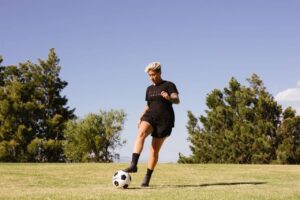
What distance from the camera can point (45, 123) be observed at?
195 ft

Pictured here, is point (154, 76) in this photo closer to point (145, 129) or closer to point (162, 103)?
point (162, 103)

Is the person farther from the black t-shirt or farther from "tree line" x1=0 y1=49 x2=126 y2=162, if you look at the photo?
"tree line" x1=0 y1=49 x2=126 y2=162

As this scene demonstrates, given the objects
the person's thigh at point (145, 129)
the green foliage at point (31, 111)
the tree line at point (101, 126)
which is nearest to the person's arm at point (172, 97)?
the person's thigh at point (145, 129)

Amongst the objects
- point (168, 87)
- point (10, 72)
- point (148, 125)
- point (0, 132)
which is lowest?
point (148, 125)

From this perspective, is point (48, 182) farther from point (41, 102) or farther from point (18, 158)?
point (41, 102)

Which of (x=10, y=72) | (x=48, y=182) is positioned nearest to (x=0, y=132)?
(x=10, y=72)

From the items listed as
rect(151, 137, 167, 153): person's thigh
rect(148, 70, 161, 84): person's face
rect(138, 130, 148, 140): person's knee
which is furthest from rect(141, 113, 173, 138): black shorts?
rect(148, 70, 161, 84): person's face

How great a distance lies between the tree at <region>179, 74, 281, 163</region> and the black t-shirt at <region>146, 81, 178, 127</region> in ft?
122

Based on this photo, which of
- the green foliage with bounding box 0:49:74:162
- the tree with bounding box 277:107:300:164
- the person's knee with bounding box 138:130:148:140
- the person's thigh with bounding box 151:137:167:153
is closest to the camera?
the person's knee with bounding box 138:130:148:140

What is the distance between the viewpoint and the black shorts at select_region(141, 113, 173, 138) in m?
8.75

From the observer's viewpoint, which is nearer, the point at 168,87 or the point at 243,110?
the point at 168,87

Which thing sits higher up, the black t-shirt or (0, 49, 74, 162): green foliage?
(0, 49, 74, 162): green foliage

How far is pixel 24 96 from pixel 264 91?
1249 inches

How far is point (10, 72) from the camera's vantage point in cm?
6119
